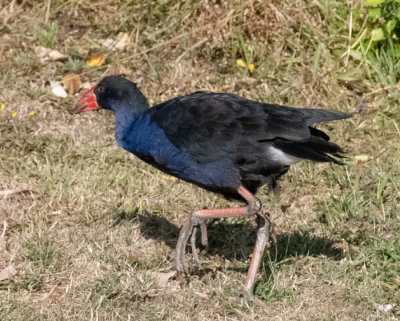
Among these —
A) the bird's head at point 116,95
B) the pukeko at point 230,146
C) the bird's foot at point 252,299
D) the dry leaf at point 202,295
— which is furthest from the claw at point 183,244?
the bird's head at point 116,95

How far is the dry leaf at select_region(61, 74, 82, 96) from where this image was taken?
5.46 metres

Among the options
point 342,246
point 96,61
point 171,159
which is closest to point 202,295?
point 171,159

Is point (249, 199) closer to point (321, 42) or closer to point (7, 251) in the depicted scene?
point (7, 251)

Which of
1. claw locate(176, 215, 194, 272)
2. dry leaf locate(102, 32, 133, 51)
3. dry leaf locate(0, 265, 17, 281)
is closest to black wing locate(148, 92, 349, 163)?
claw locate(176, 215, 194, 272)

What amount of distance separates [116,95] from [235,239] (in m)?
1.07

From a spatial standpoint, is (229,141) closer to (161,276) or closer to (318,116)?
(318,116)

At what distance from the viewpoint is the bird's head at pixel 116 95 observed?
400 cm

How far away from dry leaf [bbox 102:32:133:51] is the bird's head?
5.46 feet

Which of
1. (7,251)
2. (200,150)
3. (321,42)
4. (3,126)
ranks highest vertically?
(321,42)

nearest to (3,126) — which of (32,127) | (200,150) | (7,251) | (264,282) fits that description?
(32,127)

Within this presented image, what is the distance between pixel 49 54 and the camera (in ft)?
18.9

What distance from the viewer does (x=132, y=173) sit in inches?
187

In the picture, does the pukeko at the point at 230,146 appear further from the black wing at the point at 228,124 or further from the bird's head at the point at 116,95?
the bird's head at the point at 116,95

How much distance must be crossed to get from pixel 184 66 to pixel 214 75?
24 centimetres
